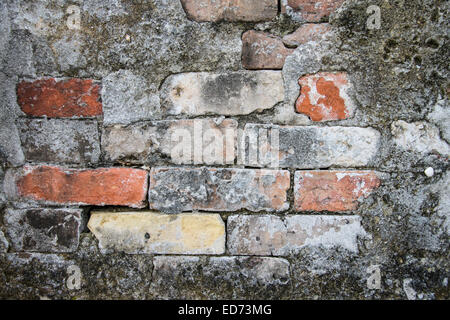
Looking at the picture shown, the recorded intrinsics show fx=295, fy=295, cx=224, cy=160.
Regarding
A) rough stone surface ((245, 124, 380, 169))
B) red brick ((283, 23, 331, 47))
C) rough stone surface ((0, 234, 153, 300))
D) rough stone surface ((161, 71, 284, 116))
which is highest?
red brick ((283, 23, 331, 47))

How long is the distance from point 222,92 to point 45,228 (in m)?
0.73

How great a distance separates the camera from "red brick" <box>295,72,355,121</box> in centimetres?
91

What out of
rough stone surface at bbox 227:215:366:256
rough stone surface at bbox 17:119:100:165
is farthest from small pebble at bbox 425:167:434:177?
rough stone surface at bbox 17:119:100:165

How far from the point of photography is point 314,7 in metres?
0.90

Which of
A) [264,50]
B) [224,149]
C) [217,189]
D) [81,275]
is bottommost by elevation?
[81,275]

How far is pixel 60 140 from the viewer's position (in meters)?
0.96

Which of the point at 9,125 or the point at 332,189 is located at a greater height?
the point at 9,125

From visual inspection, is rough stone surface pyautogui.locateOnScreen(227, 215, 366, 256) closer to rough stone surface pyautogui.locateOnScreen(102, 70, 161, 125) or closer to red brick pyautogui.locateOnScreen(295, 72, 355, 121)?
red brick pyautogui.locateOnScreen(295, 72, 355, 121)

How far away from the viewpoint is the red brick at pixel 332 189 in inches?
36.4

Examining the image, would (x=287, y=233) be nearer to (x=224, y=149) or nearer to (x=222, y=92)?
(x=224, y=149)

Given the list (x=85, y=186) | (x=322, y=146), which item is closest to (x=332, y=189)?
(x=322, y=146)

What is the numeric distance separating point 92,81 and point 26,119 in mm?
251

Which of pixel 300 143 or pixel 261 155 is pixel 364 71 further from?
pixel 261 155

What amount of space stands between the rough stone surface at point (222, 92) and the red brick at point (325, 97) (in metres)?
0.08
